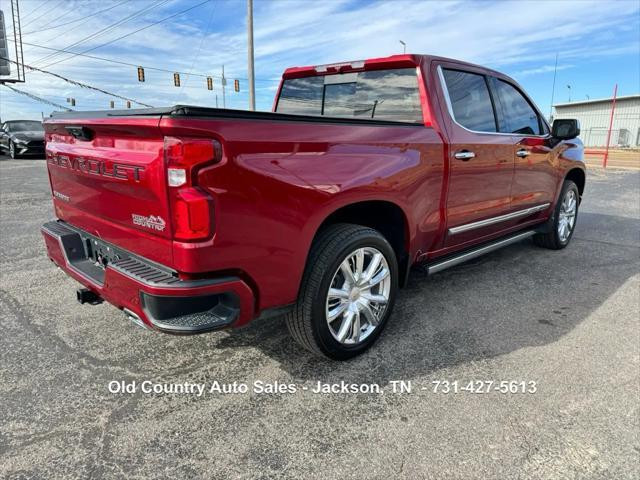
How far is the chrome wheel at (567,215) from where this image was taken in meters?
5.35

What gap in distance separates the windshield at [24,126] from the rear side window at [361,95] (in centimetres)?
1789

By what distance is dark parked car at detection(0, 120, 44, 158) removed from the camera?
55.8 feet

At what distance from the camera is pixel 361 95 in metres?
3.73

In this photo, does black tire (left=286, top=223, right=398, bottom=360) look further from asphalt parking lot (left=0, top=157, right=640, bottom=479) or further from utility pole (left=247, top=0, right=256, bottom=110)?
utility pole (left=247, top=0, right=256, bottom=110)

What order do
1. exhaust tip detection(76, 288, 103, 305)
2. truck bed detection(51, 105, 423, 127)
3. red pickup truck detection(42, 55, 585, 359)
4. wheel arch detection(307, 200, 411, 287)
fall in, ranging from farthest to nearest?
1. wheel arch detection(307, 200, 411, 287)
2. exhaust tip detection(76, 288, 103, 305)
3. red pickup truck detection(42, 55, 585, 359)
4. truck bed detection(51, 105, 423, 127)

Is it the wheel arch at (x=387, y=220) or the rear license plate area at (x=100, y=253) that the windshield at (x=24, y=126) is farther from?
the wheel arch at (x=387, y=220)

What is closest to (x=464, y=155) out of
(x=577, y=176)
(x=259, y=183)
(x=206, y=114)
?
(x=259, y=183)

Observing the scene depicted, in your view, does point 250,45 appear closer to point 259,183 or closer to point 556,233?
point 556,233

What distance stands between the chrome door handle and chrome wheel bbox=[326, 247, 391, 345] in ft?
3.38

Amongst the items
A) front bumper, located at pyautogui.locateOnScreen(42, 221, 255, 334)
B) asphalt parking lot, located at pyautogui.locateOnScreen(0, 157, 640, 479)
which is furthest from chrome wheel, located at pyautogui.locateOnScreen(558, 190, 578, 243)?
front bumper, located at pyautogui.locateOnScreen(42, 221, 255, 334)

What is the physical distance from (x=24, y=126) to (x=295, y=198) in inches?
810

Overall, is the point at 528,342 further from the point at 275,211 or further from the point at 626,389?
the point at 275,211

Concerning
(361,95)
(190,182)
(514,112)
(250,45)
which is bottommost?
(190,182)

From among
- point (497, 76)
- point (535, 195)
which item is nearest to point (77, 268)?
point (497, 76)
